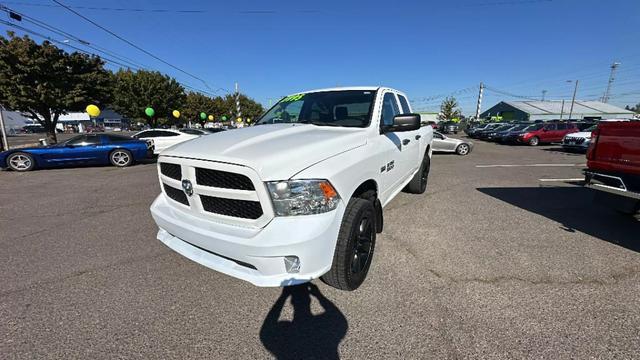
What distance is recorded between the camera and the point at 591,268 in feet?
9.73

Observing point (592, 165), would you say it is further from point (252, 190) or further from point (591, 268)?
point (252, 190)

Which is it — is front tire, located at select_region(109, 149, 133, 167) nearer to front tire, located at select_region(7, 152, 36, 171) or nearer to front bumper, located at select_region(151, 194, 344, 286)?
front tire, located at select_region(7, 152, 36, 171)

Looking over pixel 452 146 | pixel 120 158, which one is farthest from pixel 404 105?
pixel 452 146

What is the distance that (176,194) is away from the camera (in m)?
2.57

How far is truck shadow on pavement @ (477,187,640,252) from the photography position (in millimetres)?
3871

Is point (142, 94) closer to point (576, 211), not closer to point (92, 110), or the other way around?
point (92, 110)

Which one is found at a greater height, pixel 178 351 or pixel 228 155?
pixel 228 155

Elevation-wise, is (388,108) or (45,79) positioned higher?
(45,79)

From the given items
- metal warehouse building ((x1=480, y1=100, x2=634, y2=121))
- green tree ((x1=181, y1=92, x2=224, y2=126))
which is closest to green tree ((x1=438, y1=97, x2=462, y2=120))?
metal warehouse building ((x1=480, y1=100, x2=634, y2=121))

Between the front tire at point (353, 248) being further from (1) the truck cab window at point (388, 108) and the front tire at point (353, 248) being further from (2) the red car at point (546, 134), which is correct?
(2) the red car at point (546, 134)

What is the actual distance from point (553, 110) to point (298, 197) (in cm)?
9148

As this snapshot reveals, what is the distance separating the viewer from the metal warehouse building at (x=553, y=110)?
215 ft

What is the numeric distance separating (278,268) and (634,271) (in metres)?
3.71

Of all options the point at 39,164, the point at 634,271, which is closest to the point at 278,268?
the point at 634,271
